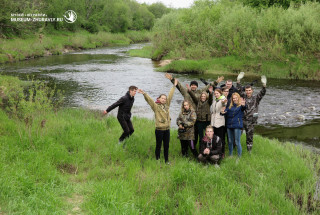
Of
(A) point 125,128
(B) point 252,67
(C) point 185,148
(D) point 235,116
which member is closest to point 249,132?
(D) point 235,116

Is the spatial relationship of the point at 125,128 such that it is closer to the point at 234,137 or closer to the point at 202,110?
the point at 202,110

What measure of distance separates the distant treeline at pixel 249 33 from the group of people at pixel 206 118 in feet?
62.5

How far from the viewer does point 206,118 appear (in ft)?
27.4

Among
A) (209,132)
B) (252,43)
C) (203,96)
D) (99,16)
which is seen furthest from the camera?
(99,16)

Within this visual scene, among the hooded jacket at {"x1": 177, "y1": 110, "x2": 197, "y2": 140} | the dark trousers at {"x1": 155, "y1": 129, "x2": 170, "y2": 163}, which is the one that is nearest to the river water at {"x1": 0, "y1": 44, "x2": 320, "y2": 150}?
the hooded jacket at {"x1": 177, "y1": 110, "x2": 197, "y2": 140}

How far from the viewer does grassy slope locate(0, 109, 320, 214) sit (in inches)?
212

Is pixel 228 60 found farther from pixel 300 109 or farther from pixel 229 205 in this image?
pixel 229 205

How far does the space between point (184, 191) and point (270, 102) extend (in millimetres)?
12502

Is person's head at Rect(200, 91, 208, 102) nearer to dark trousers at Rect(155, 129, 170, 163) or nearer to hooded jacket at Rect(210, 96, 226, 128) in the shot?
hooded jacket at Rect(210, 96, 226, 128)

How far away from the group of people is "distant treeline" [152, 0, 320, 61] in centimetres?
1906

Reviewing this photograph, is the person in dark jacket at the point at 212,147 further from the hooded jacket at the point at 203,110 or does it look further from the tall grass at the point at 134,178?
the hooded jacket at the point at 203,110

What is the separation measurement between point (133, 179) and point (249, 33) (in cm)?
2558

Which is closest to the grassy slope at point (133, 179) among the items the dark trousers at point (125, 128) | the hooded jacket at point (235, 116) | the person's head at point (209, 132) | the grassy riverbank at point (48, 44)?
the dark trousers at point (125, 128)

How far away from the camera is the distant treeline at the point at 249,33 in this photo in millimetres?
24422
